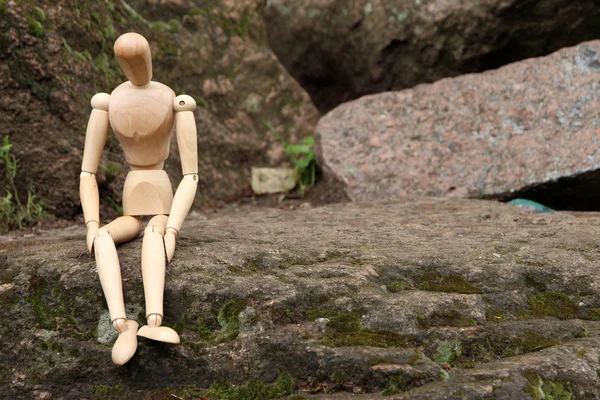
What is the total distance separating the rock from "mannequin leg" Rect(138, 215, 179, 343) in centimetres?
315

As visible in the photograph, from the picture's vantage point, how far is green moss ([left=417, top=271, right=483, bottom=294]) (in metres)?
3.12

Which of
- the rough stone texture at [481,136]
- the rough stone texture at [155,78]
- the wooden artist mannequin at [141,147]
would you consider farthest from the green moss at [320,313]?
the rough stone texture at [481,136]

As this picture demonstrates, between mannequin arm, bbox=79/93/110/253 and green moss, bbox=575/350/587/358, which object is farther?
mannequin arm, bbox=79/93/110/253

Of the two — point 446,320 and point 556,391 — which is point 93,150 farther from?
point 556,391

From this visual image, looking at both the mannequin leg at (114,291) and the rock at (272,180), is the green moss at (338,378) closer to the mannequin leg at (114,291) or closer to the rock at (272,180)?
the mannequin leg at (114,291)

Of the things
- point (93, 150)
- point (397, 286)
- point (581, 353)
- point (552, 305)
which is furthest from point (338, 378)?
point (93, 150)

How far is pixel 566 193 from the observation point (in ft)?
18.3

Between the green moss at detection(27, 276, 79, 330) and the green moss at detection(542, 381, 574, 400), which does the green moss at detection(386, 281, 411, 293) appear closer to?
the green moss at detection(542, 381, 574, 400)

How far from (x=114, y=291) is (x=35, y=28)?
268cm

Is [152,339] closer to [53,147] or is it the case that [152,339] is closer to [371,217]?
[371,217]

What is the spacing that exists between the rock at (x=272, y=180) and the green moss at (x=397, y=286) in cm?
320

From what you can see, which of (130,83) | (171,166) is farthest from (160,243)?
(171,166)

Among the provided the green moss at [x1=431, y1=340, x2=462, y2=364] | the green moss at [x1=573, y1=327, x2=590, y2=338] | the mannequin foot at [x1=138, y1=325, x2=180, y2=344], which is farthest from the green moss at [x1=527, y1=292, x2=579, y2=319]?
the mannequin foot at [x1=138, y1=325, x2=180, y2=344]

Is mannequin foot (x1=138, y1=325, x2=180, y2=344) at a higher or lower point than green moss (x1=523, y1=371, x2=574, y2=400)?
higher
